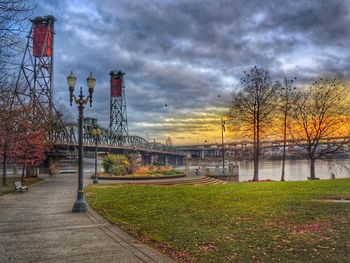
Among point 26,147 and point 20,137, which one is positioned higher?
point 20,137

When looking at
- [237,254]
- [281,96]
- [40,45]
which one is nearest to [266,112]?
[281,96]

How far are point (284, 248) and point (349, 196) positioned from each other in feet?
28.3

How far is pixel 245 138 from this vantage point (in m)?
39.0

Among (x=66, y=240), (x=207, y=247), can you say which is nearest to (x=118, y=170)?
(x=66, y=240)

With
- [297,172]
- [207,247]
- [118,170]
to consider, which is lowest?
[297,172]

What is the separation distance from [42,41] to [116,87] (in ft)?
224

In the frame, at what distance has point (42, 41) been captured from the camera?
55938 mm

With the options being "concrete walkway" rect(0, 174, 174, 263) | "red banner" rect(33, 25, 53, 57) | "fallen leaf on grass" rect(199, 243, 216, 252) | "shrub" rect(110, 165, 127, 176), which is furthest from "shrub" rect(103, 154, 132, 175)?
"fallen leaf on grass" rect(199, 243, 216, 252)

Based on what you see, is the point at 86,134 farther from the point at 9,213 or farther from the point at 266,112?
the point at 9,213

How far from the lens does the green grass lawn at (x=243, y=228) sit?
6.80 m

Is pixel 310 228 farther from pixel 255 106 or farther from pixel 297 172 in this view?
pixel 297 172

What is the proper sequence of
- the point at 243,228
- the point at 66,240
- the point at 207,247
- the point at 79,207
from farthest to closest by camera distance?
the point at 79,207 → the point at 243,228 → the point at 66,240 → the point at 207,247

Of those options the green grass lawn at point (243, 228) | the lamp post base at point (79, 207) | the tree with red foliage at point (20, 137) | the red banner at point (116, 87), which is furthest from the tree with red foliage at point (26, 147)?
the red banner at point (116, 87)

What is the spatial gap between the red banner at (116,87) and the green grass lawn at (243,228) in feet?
370
